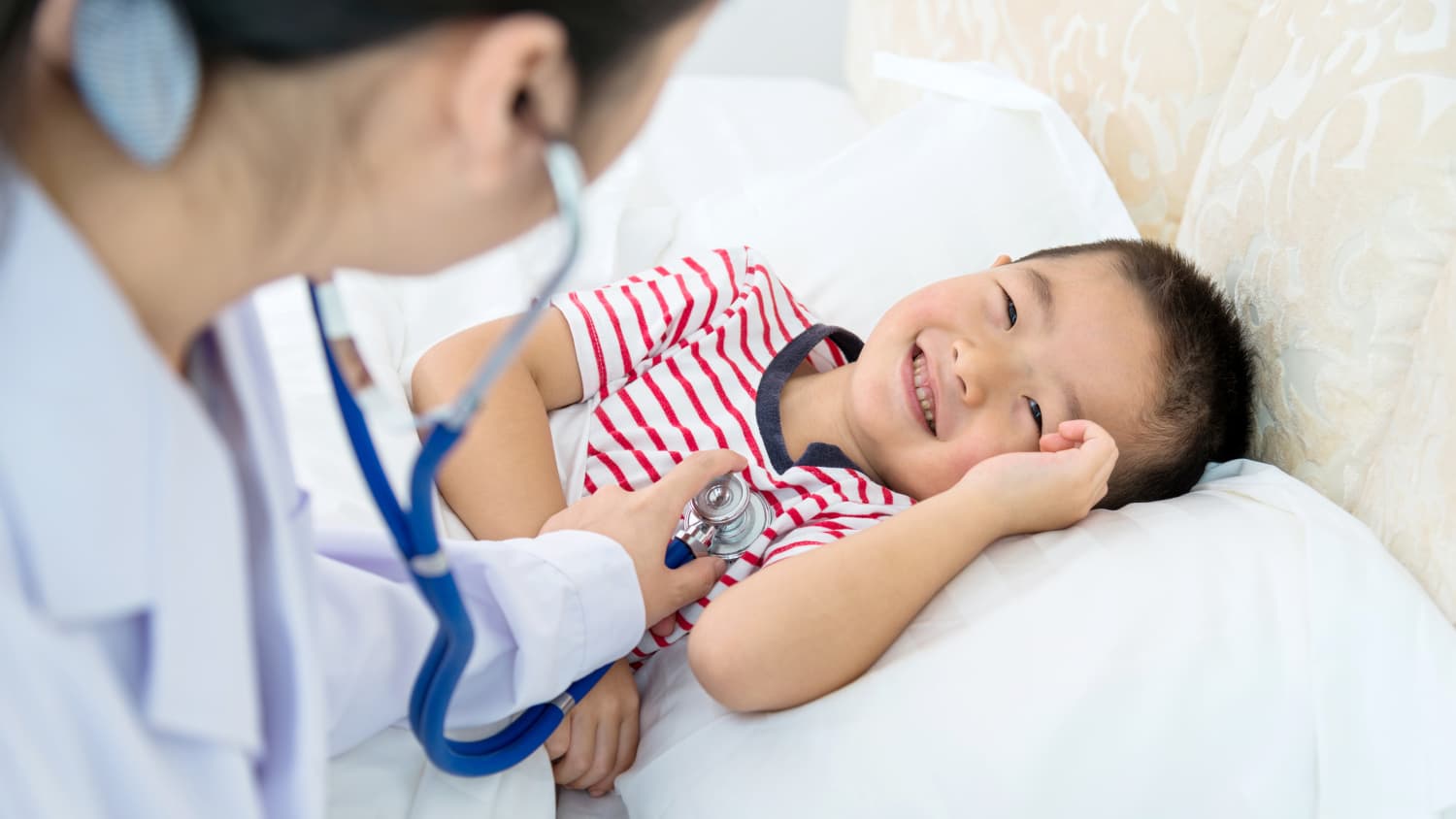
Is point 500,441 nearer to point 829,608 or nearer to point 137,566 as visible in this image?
point 829,608

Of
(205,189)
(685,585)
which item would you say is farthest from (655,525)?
(205,189)

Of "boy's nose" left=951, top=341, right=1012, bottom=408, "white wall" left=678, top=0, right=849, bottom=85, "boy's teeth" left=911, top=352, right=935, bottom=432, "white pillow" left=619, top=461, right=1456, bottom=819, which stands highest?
"white wall" left=678, top=0, right=849, bottom=85

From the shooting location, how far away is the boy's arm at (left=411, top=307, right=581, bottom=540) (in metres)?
1.14

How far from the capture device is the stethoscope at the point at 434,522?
492mm

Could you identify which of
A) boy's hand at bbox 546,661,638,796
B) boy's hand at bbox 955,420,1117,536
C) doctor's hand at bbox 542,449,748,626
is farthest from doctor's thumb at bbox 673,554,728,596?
boy's hand at bbox 955,420,1117,536

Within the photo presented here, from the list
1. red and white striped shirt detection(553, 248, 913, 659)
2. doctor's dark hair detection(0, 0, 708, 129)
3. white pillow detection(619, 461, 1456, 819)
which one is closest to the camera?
doctor's dark hair detection(0, 0, 708, 129)

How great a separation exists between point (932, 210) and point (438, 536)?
1124mm

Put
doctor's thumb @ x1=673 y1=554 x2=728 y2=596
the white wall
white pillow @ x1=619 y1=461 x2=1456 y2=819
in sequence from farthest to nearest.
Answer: the white wall, doctor's thumb @ x1=673 y1=554 x2=728 y2=596, white pillow @ x1=619 y1=461 x2=1456 y2=819

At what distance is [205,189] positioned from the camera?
0.48m

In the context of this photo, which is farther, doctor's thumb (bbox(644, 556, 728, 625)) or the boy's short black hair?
the boy's short black hair

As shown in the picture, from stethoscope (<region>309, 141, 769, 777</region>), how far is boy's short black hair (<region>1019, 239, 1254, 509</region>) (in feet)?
1.58

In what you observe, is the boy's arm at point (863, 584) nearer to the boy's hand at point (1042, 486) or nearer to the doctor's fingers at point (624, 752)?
the boy's hand at point (1042, 486)

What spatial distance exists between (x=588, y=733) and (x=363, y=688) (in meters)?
0.25

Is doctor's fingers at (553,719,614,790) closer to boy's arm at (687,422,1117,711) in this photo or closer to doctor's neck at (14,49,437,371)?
boy's arm at (687,422,1117,711)
